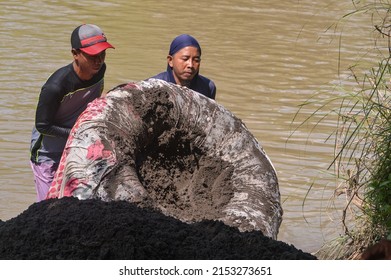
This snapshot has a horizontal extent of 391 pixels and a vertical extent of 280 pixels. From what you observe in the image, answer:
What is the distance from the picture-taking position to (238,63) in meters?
14.6

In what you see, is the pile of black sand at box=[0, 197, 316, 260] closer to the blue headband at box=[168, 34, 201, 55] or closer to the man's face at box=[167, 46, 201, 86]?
the man's face at box=[167, 46, 201, 86]

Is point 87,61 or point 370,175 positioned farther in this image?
point 87,61

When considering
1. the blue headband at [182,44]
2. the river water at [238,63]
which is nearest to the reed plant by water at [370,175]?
the river water at [238,63]

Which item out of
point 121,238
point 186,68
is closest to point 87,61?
point 186,68

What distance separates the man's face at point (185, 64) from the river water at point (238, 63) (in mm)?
1358

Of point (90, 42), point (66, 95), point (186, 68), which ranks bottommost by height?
point (66, 95)

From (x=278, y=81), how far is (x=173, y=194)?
7.61 metres

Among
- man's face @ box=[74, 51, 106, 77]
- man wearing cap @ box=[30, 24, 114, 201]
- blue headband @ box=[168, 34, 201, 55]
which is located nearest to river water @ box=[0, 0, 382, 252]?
blue headband @ box=[168, 34, 201, 55]

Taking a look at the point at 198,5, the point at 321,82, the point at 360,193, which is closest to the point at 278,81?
the point at 321,82

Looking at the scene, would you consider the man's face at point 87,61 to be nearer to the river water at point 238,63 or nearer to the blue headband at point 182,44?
the blue headband at point 182,44

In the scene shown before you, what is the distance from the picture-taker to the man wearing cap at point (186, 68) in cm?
754

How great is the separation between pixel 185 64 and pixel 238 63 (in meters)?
7.09

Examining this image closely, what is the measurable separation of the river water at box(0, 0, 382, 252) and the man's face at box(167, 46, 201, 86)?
1358 mm

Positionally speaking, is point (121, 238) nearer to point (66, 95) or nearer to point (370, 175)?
point (66, 95)
